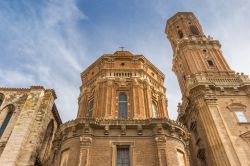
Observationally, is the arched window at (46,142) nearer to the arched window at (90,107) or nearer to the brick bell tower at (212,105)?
the arched window at (90,107)

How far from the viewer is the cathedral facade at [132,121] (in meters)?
18.9

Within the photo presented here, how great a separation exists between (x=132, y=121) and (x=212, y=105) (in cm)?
1104

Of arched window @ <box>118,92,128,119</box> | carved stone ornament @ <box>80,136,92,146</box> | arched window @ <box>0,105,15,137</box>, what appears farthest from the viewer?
arched window @ <box>118,92,128,119</box>

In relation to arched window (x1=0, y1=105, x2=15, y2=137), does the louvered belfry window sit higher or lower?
lower

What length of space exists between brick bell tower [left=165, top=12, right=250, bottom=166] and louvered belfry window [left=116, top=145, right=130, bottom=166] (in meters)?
8.99

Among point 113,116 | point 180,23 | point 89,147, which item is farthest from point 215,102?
point 180,23

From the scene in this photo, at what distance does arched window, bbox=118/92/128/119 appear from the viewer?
23.1 metres

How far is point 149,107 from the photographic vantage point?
77.8 ft

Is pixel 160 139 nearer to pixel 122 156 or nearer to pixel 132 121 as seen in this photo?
pixel 132 121

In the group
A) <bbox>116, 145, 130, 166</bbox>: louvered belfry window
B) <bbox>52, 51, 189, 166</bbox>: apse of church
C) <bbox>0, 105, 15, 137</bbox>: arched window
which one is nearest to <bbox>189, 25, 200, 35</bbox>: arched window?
<bbox>52, 51, 189, 166</bbox>: apse of church

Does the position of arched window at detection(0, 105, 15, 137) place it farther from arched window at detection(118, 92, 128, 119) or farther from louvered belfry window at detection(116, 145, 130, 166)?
louvered belfry window at detection(116, 145, 130, 166)

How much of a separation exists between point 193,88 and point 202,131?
509 centimetres

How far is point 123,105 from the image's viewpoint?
2412 centimetres

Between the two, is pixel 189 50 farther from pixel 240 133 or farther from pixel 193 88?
pixel 240 133
